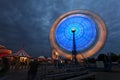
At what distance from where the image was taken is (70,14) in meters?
56.4

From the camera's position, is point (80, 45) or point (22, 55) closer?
point (22, 55)

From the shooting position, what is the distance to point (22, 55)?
1524 inches

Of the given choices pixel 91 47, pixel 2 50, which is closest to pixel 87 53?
pixel 91 47

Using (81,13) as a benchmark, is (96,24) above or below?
below

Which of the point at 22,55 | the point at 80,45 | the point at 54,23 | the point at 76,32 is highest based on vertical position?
the point at 54,23

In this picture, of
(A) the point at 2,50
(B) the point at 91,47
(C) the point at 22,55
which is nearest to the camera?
→ (C) the point at 22,55

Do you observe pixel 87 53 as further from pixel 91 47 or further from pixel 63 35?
pixel 63 35

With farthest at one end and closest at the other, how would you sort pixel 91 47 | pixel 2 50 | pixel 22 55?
pixel 2 50 < pixel 91 47 < pixel 22 55

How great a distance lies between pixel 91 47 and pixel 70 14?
12.0 meters

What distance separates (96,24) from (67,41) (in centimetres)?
836

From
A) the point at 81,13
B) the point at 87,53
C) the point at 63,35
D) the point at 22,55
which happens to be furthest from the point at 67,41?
the point at 22,55

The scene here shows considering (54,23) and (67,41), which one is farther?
(54,23)

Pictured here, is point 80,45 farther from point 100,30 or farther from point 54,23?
point 54,23

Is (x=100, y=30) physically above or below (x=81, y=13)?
below
